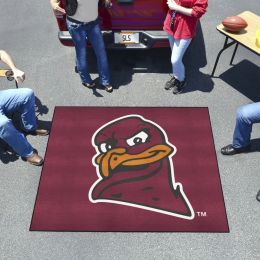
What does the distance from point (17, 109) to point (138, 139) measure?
1514mm

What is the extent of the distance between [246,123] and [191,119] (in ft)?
2.89

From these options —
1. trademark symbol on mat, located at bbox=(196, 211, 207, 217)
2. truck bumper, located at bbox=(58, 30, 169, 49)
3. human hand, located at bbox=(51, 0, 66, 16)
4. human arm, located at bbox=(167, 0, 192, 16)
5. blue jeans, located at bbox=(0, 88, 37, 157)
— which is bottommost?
trademark symbol on mat, located at bbox=(196, 211, 207, 217)

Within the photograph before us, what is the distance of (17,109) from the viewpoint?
4.20 meters

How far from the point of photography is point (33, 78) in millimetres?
5320

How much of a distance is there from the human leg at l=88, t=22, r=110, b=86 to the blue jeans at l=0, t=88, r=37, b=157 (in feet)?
3.57

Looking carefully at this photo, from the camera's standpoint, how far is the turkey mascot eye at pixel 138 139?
4364mm

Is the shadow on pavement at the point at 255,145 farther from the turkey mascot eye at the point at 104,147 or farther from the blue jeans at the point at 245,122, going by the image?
the turkey mascot eye at the point at 104,147

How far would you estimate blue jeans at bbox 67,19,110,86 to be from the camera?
14.3ft

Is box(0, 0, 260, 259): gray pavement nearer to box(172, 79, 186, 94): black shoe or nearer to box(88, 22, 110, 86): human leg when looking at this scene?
box(172, 79, 186, 94): black shoe

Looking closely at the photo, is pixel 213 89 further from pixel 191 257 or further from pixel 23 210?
pixel 23 210

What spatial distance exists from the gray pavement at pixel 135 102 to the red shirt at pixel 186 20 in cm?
96

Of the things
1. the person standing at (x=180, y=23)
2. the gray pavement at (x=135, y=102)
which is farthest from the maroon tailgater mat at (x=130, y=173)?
the person standing at (x=180, y=23)

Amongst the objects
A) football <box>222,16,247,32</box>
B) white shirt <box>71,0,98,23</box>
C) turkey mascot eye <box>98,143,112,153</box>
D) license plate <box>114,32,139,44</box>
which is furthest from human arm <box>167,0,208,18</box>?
turkey mascot eye <box>98,143,112,153</box>

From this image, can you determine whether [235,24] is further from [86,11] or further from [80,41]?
[80,41]
